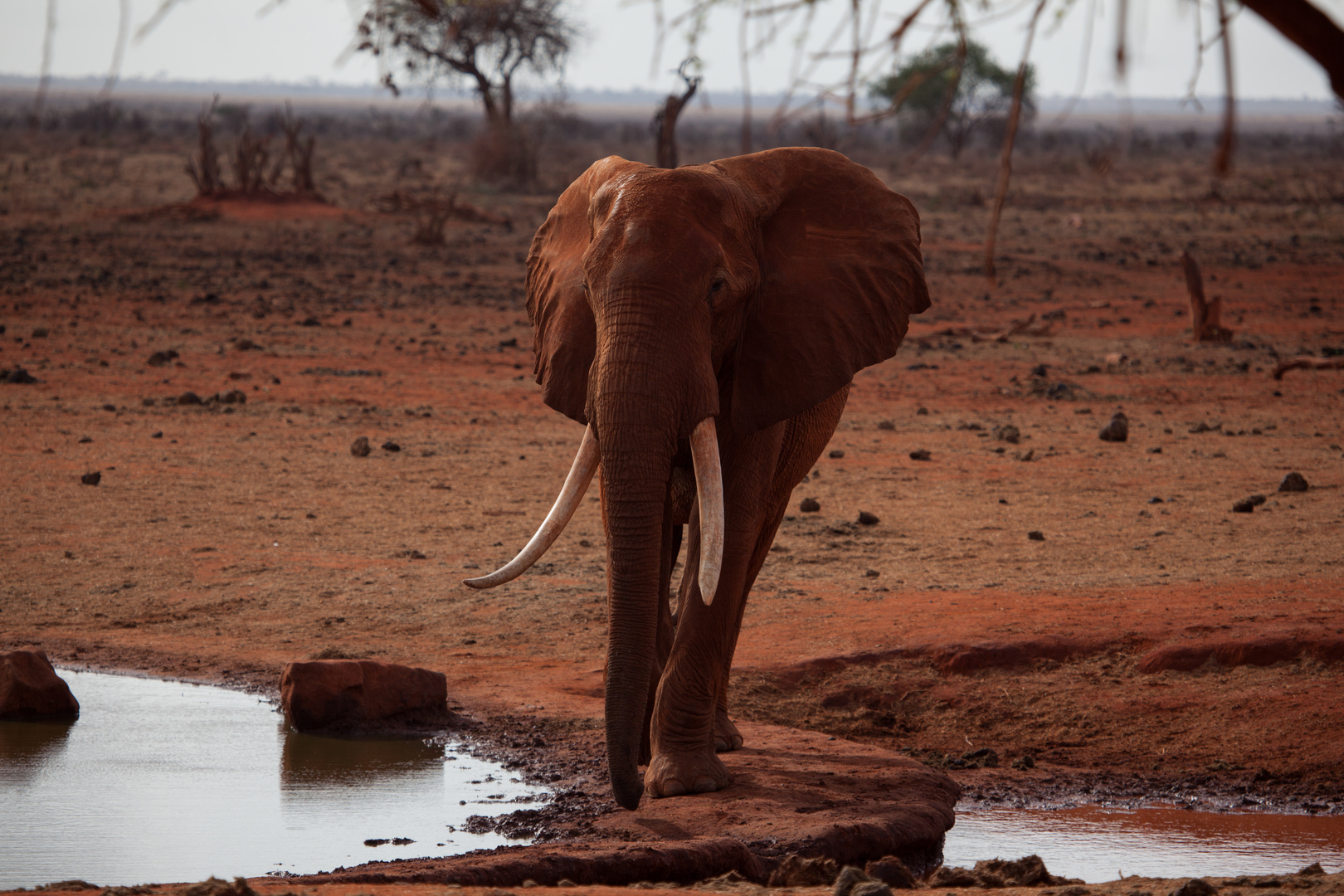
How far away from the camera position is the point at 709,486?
459 centimetres

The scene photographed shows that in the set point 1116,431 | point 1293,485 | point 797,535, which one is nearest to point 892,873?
point 797,535

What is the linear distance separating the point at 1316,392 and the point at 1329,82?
14.1 meters

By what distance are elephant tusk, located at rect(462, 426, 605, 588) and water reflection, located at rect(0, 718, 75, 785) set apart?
2.11 metres

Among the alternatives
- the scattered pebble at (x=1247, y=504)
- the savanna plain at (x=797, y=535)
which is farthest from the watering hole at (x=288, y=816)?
the scattered pebble at (x=1247, y=504)

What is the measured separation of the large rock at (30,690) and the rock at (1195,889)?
14.7 feet

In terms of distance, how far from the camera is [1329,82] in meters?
2.29

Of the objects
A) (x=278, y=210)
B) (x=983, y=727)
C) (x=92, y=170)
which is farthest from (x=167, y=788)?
(x=92, y=170)

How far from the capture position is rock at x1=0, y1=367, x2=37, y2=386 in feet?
44.6

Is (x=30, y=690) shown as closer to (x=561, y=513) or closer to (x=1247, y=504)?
(x=561, y=513)

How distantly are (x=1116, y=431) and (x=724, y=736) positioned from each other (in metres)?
7.91

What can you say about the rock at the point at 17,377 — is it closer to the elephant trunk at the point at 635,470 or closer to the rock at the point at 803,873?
the elephant trunk at the point at 635,470

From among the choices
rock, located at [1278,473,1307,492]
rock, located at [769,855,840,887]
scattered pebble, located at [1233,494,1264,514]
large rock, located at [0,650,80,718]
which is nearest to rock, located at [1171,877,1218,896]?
rock, located at [769,855,840,887]

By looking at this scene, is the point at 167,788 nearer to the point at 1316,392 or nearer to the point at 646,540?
the point at 646,540

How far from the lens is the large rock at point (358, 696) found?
234 inches
